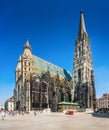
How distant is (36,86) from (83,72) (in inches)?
1125

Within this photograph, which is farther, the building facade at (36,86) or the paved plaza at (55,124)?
the building facade at (36,86)

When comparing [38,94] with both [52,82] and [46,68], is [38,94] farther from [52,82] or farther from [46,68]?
[46,68]

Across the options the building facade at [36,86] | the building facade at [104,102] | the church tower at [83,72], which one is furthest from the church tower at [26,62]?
the building facade at [104,102]

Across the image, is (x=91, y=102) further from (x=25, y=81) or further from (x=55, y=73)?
(x=25, y=81)

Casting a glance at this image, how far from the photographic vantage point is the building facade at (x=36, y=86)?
92188 mm

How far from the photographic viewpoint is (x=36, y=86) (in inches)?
3725

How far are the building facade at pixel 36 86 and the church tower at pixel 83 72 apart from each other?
4976mm

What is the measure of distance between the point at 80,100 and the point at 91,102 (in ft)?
17.7

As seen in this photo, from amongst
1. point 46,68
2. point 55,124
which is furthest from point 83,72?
point 55,124

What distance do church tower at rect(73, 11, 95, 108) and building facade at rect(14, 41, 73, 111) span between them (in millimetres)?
4976

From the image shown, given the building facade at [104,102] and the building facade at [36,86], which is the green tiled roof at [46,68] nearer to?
the building facade at [36,86]

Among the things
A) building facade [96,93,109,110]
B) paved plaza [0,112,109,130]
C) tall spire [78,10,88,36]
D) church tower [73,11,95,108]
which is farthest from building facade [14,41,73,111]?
paved plaza [0,112,109,130]

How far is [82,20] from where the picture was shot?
404 feet

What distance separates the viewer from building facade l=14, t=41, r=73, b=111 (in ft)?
302
